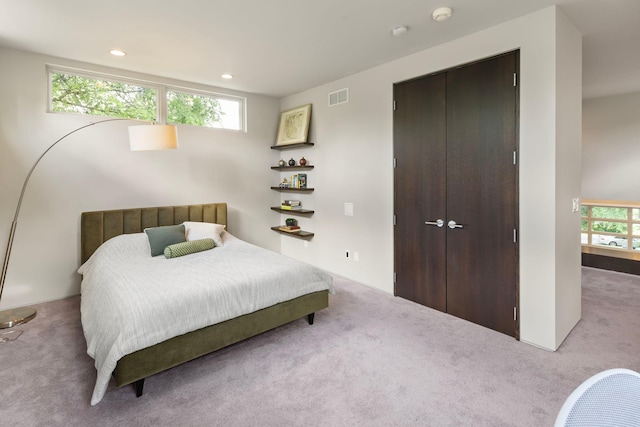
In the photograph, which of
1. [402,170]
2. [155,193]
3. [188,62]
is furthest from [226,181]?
[402,170]

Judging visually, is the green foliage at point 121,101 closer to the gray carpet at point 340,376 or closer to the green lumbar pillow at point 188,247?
the green lumbar pillow at point 188,247

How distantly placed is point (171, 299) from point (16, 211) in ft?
7.63

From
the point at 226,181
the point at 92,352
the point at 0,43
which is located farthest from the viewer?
the point at 226,181

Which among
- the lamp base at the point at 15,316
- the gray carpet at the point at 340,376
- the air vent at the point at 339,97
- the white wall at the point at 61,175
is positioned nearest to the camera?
the gray carpet at the point at 340,376

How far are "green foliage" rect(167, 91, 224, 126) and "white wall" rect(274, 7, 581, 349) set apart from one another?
1936 millimetres

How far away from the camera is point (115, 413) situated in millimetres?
1922

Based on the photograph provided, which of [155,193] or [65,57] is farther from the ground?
[65,57]

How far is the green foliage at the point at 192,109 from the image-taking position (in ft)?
14.4

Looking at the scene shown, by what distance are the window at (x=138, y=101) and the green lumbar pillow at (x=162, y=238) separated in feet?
5.18

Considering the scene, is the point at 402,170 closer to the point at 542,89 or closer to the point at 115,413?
→ the point at 542,89

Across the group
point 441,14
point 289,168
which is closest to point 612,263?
point 441,14

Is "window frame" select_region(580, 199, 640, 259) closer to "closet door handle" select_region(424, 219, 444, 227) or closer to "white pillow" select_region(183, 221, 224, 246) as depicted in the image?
"closet door handle" select_region(424, 219, 444, 227)

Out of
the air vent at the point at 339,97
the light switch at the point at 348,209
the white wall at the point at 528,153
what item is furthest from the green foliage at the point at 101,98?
the light switch at the point at 348,209

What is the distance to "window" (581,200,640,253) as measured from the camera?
15.6ft
